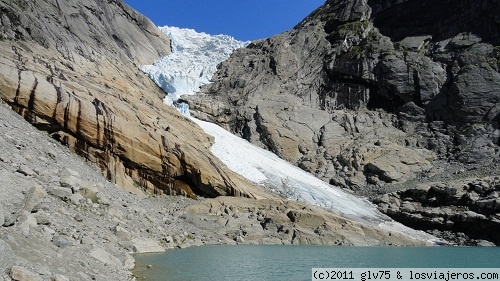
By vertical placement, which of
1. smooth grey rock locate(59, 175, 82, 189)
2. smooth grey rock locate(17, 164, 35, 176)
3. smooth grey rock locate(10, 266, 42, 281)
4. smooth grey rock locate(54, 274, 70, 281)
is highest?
smooth grey rock locate(17, 164, 35, 176)

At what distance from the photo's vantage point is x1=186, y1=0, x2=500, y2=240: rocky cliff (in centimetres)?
6372

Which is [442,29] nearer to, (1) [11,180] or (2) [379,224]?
(2) [379,224]

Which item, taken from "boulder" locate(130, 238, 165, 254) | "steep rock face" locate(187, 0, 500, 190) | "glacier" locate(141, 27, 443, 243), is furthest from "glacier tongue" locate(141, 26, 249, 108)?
"boulder" locate(130, 238, 165, 254)

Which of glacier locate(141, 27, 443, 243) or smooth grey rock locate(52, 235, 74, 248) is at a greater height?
glacier locate(141, 27, 443, 243)

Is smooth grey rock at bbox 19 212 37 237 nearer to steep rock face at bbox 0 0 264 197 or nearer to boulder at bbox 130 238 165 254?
boulder at bbox 130 238 165 254

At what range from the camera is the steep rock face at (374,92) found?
65.2 metres

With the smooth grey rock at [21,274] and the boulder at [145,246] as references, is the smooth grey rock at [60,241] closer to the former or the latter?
the smooth grey rock at [21,274]

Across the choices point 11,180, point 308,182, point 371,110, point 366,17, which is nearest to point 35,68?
point 11,180

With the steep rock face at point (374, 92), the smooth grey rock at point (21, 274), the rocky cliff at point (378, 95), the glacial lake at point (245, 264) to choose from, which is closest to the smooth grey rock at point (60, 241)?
the glacial lake at point (245, 264)

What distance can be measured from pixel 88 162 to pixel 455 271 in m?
27.3

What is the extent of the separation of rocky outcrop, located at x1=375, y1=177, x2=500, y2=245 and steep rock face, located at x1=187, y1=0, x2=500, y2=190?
907 cm

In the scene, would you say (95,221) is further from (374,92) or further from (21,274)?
(374,92)

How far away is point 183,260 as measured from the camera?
20.1 meters


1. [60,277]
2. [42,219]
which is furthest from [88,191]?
[60,277]
